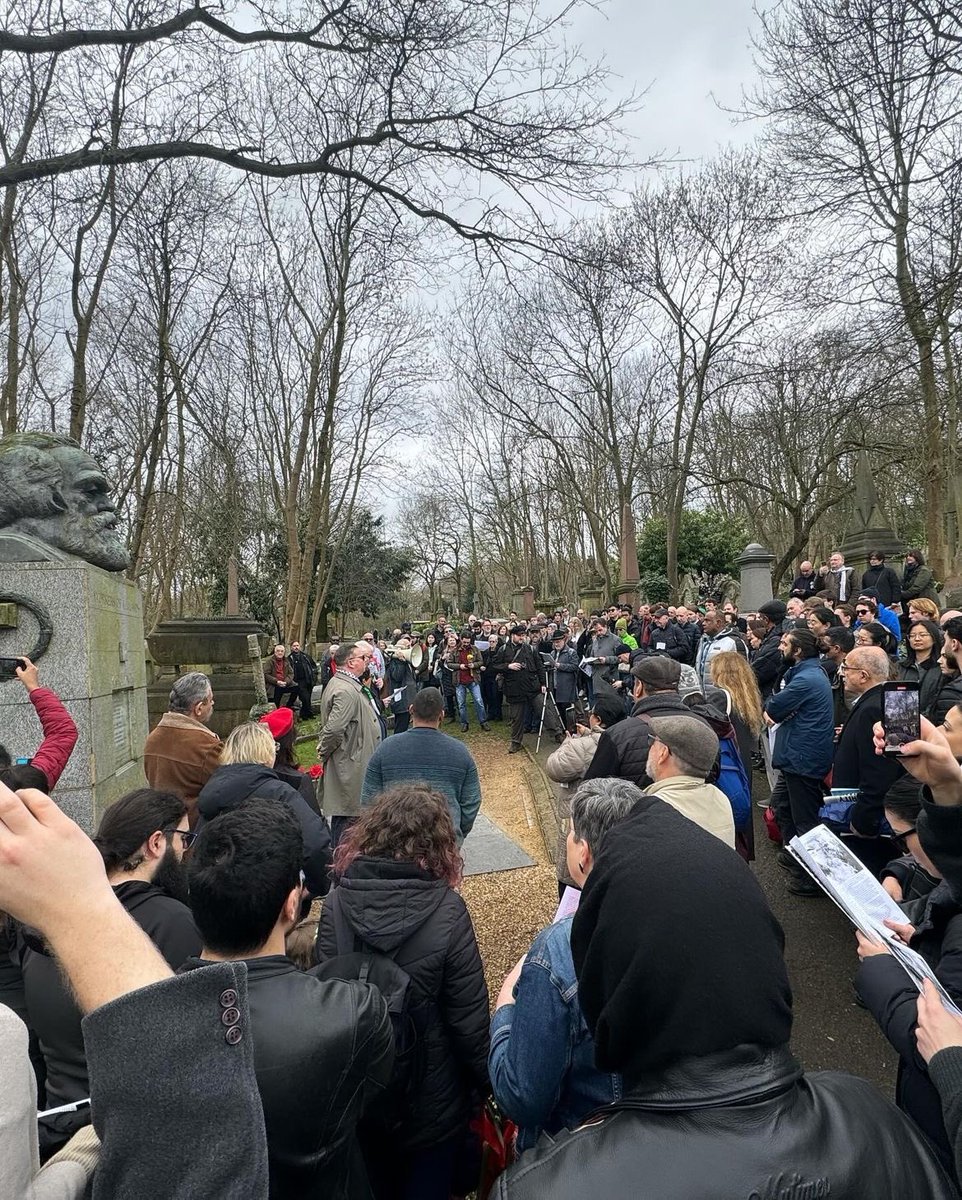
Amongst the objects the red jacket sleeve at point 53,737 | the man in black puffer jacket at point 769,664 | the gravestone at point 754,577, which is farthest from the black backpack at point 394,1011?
the gravestone at point 754,577

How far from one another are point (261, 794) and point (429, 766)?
1440 millimetres

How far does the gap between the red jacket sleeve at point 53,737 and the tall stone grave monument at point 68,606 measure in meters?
1.46

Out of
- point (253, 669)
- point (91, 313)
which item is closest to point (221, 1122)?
point (253, 669)

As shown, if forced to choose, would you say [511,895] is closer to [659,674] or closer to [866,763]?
[659,674]

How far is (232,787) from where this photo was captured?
3219mm

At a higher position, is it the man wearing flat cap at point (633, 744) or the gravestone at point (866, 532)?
the gravestone at point (866, 532)

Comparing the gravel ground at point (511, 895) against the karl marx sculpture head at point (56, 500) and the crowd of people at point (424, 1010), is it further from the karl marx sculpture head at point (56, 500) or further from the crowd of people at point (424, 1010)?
the karl marx sculpture head at point (56, 500)

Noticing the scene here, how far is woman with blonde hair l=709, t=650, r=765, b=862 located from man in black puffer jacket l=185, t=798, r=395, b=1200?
3860mm

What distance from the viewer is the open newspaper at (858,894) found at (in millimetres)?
1793

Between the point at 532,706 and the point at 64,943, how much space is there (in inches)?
465

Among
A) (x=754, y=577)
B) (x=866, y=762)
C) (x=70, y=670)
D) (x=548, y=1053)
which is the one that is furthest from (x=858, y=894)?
(x=754, y=577)

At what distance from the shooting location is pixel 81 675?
550cm

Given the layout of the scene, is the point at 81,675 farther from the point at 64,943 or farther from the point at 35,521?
the point at 64,943

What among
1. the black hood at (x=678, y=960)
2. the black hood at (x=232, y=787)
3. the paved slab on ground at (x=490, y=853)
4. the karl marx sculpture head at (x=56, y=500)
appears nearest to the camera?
the black hood at (x=678, y=960)
